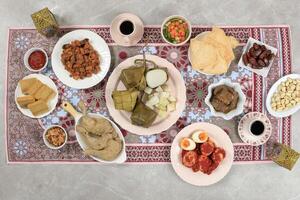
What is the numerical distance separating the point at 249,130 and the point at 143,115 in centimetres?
38

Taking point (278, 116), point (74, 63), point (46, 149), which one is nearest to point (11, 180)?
point (46, 149)

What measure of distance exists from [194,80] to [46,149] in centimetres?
61

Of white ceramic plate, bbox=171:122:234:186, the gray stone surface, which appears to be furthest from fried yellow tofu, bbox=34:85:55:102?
white ceramic plate, bbox=171:122:234:186

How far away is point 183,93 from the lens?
5.49 ft

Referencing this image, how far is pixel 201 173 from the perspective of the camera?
5.49 ft

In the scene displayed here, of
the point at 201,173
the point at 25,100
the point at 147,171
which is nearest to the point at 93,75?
the point at 25,100

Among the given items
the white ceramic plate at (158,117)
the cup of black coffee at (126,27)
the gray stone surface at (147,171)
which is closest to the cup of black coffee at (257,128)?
the gray stone surface at (147,171)

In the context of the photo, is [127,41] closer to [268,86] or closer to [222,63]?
[222,63]

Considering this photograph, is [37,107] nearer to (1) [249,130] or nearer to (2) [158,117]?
(2) [158,117]

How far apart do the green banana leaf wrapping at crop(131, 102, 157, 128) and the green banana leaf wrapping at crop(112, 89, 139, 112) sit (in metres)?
0.02

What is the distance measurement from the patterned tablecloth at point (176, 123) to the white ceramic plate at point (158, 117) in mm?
52

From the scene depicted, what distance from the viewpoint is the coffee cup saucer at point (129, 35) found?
1.67 metres

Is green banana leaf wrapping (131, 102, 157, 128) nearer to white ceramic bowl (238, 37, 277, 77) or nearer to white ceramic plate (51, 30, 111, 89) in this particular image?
white ceramic plate (51, 30, 111, 89)

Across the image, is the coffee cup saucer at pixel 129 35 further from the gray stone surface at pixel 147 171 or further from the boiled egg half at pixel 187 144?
the boiled egg half at pixel 187 144
